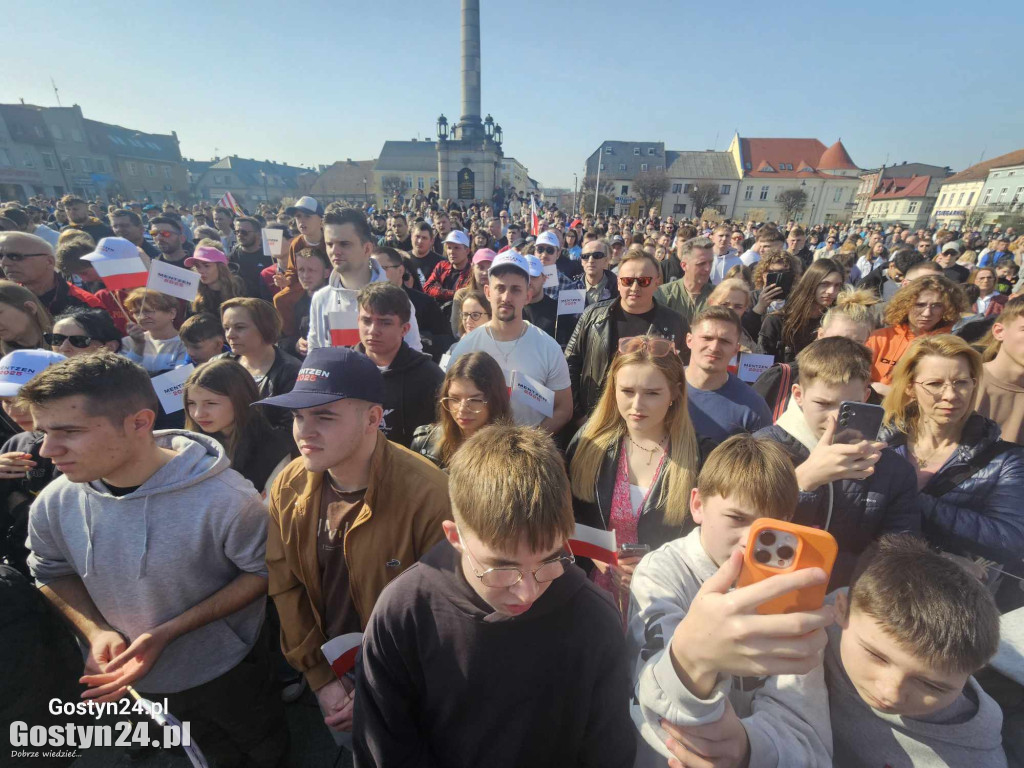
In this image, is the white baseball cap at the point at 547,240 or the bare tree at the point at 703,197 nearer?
the white baseball cap at the point at 547,240

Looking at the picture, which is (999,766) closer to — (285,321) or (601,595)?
(601,595)

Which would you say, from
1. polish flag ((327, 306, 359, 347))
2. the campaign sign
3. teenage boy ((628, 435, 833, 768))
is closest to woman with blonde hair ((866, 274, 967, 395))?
teenage boy ((628, 435, 833, 768))

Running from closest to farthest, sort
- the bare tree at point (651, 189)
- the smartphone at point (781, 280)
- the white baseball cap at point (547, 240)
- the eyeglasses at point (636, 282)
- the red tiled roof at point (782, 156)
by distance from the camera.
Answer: the eyeglasses at point (636, 282)
the smartphone at point (781, 280)
the white baseball cap at point (547, 240)
the bare tree at point (651, 189)
the red tiled roof at point (782, 156)

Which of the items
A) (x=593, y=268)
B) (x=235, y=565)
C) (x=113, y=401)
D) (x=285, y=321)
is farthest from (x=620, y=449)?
(x=285, y=321)

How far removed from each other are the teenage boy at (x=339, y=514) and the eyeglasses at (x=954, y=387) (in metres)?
2.59

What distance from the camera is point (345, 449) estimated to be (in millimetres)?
1857

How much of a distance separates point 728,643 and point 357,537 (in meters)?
1.47

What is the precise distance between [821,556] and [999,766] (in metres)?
1.25

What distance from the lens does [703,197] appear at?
6281cm

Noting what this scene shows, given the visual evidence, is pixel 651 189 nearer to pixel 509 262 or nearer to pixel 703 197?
pixel 703 197

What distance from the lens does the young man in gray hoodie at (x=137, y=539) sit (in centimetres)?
178

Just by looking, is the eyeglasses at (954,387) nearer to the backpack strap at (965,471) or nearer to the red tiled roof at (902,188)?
the backpack strap at (965,471)

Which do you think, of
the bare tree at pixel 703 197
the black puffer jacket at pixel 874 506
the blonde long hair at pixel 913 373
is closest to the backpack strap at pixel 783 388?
the blonde long hair at pixel 913 373

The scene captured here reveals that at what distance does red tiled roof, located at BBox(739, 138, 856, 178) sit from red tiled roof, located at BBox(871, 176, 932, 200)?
18.7 feet
